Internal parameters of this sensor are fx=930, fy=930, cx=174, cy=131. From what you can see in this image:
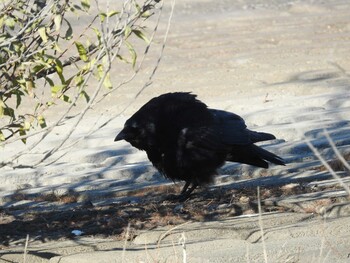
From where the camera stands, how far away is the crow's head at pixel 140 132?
712 cm

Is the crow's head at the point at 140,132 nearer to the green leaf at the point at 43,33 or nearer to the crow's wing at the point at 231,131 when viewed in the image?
the crow's wing at the point at 231,131

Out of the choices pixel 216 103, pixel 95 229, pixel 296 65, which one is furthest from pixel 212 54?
pixel 95 229

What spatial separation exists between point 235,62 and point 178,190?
12.9m

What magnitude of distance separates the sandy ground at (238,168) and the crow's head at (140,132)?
561mm

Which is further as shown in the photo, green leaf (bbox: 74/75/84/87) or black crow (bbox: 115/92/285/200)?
black crow (bbox: 115/92/285/200)

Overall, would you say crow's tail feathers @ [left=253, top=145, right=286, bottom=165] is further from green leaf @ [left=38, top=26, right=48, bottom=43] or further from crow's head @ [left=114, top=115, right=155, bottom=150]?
green leaf @ [left=38, top=26, right=48, bottom=43]

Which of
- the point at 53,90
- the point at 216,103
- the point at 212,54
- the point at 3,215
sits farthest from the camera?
the point at 212,54

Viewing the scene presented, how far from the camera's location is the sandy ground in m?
5.33

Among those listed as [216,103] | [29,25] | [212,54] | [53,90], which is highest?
[29,25]

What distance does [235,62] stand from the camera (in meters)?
20.8

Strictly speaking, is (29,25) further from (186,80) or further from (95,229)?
(186,80)

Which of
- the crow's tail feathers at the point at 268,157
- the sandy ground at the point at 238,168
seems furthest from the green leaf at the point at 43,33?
the crow's tail feathers at the point at 268,157

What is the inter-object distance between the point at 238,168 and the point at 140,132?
2.02 metres

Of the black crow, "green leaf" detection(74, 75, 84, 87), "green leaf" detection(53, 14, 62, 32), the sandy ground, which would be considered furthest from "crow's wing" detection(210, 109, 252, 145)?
"green leaf" detection(53, 14, 62, 32)
